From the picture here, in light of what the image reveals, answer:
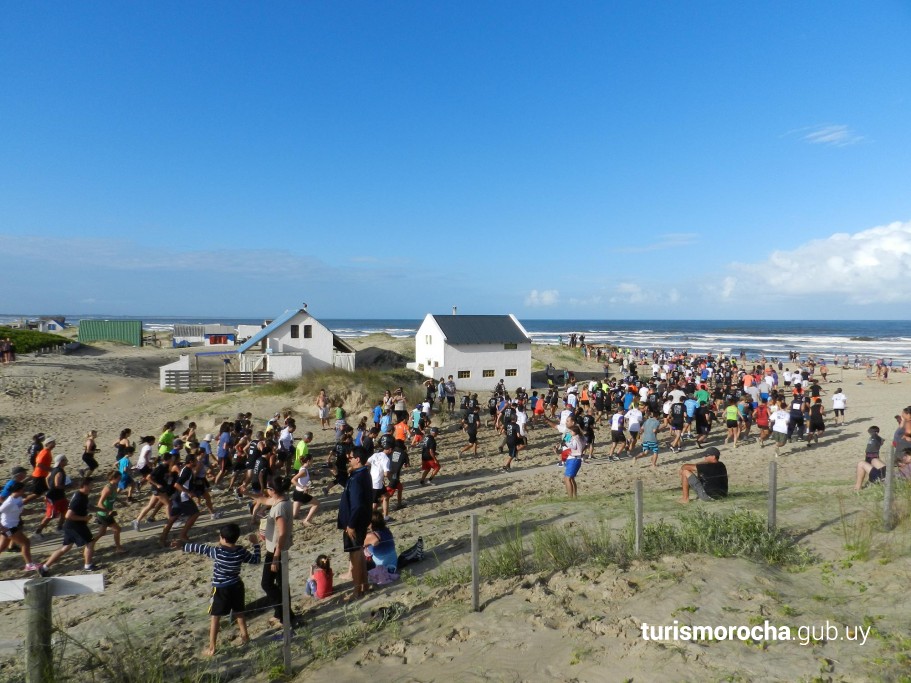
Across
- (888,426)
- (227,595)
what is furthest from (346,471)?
(888,426)

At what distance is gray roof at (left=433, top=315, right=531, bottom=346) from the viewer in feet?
104

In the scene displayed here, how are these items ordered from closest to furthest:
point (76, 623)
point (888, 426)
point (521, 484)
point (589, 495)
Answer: point (76, 623)
point (589, 495)
point (521, 484)
point (888, 426)

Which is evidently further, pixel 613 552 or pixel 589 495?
pixel 589 495

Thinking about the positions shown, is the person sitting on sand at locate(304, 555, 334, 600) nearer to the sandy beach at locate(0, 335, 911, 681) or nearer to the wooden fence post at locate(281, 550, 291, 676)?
the sandy beach at locate(0, 335, 911, 681)

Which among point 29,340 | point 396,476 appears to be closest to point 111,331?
point 29,340

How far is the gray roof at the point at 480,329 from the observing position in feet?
104

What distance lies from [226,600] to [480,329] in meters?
27.3

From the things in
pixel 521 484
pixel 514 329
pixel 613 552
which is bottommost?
pixel 521 484

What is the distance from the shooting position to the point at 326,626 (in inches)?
250

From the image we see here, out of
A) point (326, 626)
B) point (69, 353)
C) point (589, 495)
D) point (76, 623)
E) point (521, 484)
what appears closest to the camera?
point (326, 626)

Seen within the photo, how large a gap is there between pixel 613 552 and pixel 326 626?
3.77 meters

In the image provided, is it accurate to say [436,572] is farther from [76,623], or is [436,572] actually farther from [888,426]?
[888,426]

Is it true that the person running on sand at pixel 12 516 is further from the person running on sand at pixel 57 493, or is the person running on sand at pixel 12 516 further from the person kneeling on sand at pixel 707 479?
the person kneeling on sand at pixel 707 479

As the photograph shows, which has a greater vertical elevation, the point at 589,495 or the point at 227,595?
the point at 227,595
